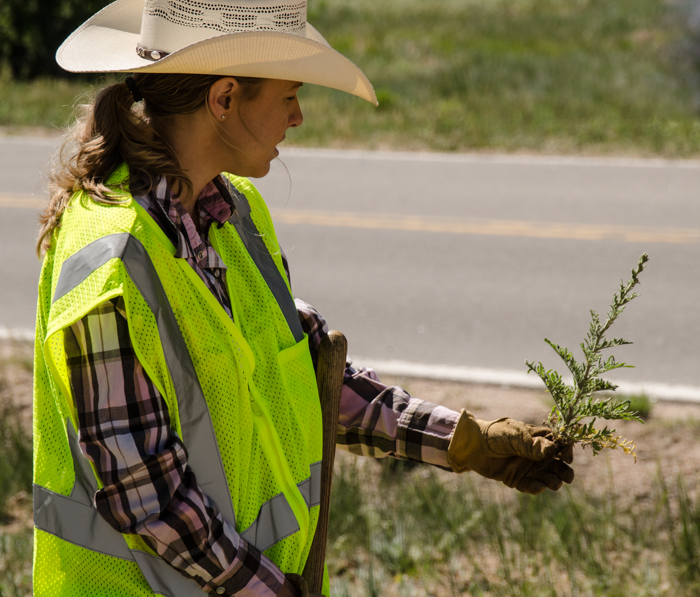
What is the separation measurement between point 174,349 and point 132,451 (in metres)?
0.19

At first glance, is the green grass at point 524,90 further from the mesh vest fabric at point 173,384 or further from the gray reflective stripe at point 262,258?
the mesh vest fabric at point 173,384

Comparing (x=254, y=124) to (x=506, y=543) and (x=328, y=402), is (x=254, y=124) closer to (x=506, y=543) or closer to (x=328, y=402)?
(x=328, y=402)

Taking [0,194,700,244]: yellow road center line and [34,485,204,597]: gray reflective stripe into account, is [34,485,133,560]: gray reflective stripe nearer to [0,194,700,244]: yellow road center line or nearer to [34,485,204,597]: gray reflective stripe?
[34,485,204,597]: gray reflective stripe

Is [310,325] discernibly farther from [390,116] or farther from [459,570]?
[390,116]

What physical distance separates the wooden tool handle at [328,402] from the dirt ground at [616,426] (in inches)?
56.0

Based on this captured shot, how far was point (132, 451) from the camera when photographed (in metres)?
1.35

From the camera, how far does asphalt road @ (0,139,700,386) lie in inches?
226

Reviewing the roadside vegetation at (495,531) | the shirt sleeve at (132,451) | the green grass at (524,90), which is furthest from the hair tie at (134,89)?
the green grass at (524,90)

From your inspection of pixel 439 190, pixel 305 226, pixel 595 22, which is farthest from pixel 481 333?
pixel 595 22

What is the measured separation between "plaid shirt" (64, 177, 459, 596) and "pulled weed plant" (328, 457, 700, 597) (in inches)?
50.4

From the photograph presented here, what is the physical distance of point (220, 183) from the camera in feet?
5.75

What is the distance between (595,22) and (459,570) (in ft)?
60.4

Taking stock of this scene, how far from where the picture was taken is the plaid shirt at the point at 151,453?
1.34 meters

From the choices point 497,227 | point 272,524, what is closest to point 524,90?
point 497,227
